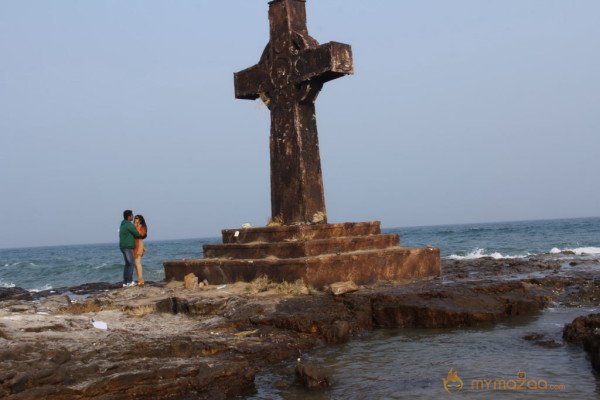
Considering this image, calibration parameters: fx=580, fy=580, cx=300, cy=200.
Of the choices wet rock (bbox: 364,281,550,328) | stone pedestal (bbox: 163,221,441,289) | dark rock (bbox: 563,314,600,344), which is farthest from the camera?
stone pedestal (bbox: 163,221,441,289)

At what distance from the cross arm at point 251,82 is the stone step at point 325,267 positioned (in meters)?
2.80

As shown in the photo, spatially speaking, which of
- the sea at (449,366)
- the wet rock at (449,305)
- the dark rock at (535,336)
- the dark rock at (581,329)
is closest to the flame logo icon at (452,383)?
the sea at (449,366)

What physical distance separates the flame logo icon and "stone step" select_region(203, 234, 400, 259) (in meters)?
3.36

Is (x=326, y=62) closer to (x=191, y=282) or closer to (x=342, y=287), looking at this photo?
(x=342, y=287)

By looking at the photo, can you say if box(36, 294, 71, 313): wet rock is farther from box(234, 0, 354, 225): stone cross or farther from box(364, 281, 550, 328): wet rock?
box(364, 281, 550, 328): wet rock

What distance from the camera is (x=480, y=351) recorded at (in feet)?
16.0

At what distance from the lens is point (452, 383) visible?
406cm

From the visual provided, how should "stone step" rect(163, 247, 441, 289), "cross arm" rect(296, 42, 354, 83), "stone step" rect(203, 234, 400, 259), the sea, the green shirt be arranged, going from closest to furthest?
1. the sea
2. "stone step" rect(163, 247, 441, 289)
3. "stone step" rect(203, 234, 400, 259)
4. "cross arm" rect(296, 42, 354, 83)
5. the green shirt

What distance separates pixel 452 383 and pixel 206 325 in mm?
2576

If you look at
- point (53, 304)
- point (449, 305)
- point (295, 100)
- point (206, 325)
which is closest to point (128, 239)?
point (53, 304)

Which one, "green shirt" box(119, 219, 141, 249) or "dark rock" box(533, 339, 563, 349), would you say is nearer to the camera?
"dark rock" box(533, 339, 563, 349)

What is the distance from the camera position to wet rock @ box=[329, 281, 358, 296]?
6744mm

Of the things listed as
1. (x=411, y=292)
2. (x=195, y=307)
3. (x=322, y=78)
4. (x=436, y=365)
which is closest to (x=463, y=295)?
(x=411, y=292)

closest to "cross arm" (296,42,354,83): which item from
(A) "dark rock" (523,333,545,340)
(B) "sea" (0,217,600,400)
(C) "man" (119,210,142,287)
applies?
(B) "sea" (0,217,600,400)
